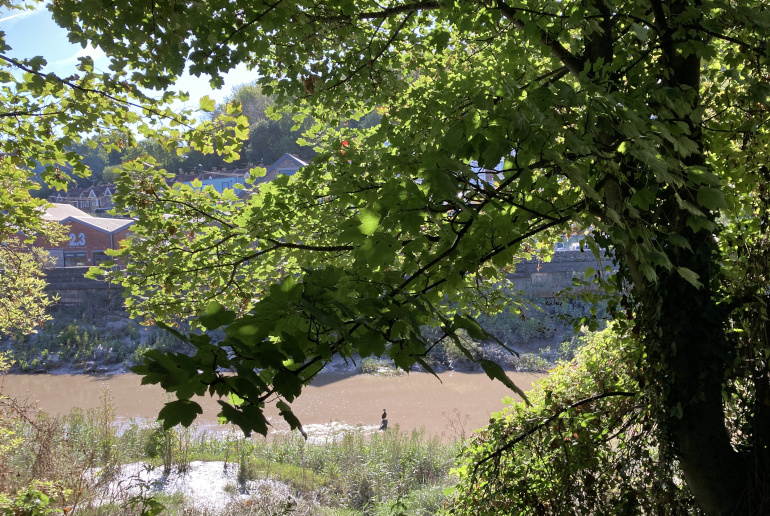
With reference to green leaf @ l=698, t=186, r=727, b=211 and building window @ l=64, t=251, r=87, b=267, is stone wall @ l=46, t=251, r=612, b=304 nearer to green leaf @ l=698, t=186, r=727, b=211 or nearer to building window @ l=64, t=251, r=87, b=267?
building window @ l=64, t=251, r=87, b=267

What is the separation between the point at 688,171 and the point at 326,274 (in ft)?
5.03

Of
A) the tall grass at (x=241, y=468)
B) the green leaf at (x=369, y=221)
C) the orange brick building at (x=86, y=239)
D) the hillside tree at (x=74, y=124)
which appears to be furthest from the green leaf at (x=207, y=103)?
the orange brick building at (x=86, y=239)

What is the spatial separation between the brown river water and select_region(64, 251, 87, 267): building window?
1540 cm

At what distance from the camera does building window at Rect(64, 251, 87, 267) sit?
33375mm

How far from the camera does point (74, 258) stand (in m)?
33.6

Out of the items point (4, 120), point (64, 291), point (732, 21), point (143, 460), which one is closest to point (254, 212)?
point (4, 120)

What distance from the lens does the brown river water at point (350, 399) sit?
13.4 meters

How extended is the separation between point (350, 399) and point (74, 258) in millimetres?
26311

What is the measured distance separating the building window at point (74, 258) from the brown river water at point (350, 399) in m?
15.4

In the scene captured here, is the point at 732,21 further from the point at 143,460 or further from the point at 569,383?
the point at 143,460

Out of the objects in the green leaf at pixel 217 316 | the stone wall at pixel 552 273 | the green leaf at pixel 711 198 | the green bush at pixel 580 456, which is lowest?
the green bush at pixel 580 456

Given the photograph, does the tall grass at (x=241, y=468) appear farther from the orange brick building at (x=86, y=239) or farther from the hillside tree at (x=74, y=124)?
the orange brick building at (x=86, y=239)

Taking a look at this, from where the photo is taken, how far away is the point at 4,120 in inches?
199

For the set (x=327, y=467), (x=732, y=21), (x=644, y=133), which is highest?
(x=732, y=21)
